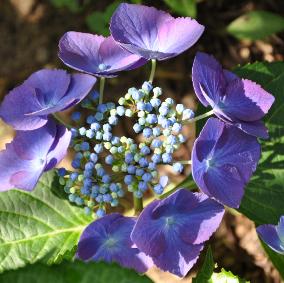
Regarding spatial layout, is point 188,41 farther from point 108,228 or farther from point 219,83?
point 108,228

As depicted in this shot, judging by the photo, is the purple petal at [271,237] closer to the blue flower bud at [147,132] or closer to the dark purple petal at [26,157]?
the blue flower bud at [147,132]

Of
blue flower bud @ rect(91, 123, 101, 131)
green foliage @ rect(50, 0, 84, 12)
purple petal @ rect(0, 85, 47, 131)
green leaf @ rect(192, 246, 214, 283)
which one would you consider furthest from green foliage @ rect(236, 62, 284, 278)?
green foliage @ rect(50, 0, 84, 12)

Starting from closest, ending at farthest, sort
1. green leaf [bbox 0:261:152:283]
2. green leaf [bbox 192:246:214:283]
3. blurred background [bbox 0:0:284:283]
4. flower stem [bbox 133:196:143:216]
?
green leaf [bbox 0:261:152:283] < green leaf [bbox 192:246:214:283] < flower stem [bbox 133:196:143:216] < blurred background [bbox 0:0:284:283]

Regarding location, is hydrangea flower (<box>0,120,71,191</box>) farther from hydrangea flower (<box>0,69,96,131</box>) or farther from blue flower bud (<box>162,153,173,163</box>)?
blue flower bud (<box>162,153,173,163</box>)

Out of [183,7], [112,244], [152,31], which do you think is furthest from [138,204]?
[183,7]

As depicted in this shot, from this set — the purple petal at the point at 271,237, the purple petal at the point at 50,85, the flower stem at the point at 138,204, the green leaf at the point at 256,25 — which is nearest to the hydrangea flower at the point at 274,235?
the purple petal at the point at 271,237

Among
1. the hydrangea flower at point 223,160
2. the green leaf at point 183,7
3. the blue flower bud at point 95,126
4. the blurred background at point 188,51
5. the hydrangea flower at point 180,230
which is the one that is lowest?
the blurred background at point 188,51

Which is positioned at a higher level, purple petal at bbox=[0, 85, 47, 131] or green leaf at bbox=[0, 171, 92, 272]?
purple petal at bbox=[0, 85, 47, 131]

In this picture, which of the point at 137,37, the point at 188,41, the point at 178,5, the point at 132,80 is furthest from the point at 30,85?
the point at 132,80
